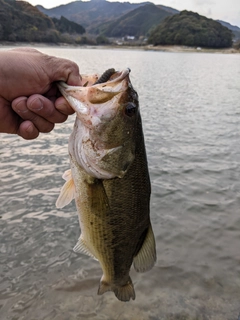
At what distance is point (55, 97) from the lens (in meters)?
2.91

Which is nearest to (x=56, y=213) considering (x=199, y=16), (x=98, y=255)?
(x=98, y=255)

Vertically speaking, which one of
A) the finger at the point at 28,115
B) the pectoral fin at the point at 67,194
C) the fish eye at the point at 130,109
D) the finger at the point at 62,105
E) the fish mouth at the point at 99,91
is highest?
the fish mouth at the point at 99,91

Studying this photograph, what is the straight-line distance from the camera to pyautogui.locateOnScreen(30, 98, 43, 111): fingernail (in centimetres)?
265

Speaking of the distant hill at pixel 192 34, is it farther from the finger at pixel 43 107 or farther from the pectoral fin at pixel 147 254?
the pectoral fin at pixel 147 254

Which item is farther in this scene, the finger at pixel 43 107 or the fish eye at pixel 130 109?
the finger at pixel 43 107

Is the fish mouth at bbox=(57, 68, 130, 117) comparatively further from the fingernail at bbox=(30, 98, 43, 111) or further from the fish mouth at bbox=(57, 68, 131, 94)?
the fingernail at bbox=(30, 98, 43, 111)

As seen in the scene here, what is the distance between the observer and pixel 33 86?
8.73 feet

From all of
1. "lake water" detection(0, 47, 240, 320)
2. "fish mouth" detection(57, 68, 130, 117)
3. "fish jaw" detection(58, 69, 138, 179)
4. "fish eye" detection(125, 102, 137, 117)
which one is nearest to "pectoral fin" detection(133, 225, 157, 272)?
"fish jaw" detection(58, 69, 138, 179)

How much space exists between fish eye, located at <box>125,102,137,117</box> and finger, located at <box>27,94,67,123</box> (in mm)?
726

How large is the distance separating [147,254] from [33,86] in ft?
5.65

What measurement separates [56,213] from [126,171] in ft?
15.6

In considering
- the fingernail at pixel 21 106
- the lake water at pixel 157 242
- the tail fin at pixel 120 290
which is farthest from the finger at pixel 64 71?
the lake water at pixel 157 242

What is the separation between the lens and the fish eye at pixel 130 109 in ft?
7.68

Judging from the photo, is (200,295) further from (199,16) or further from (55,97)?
(199,16)
